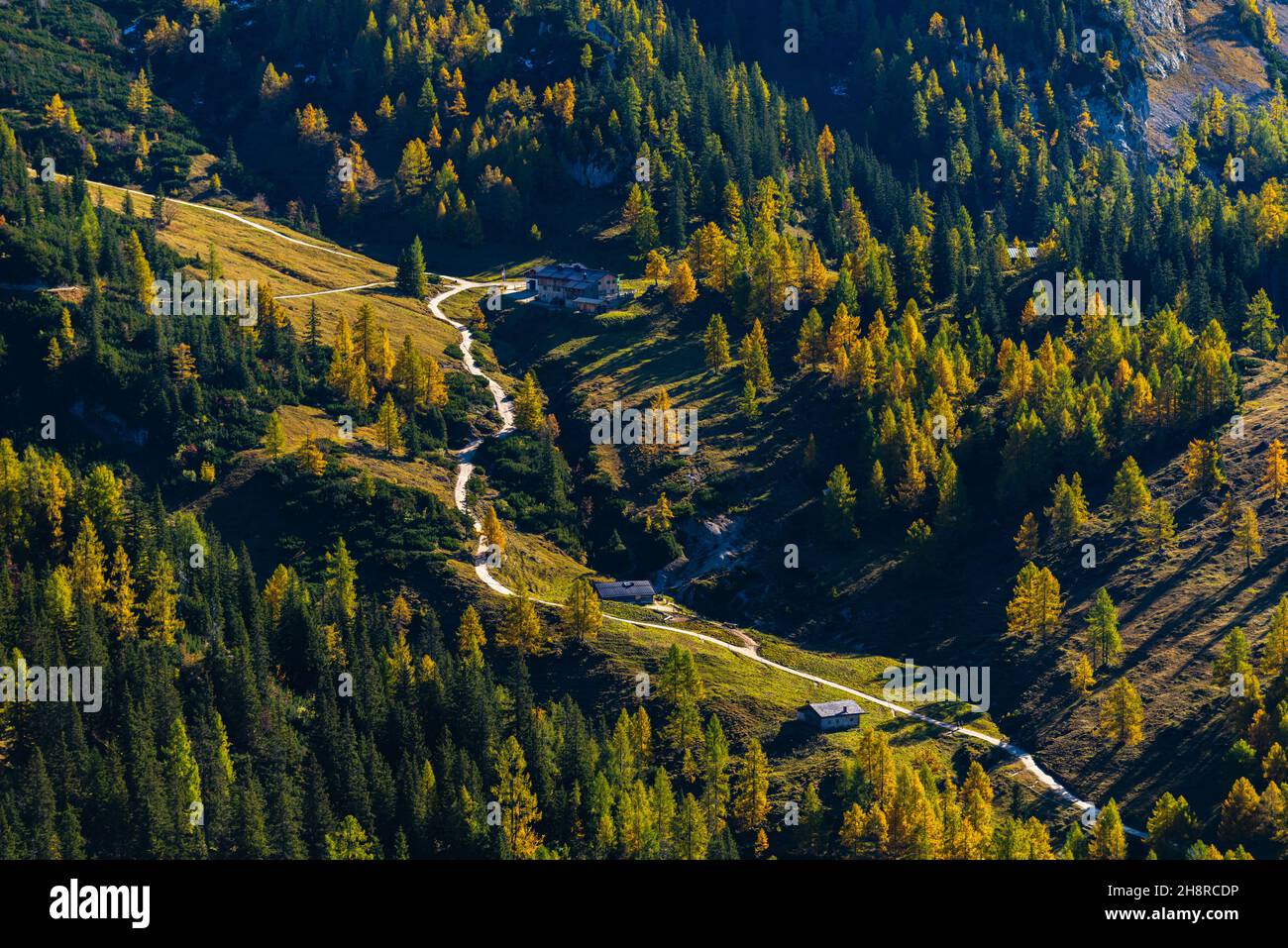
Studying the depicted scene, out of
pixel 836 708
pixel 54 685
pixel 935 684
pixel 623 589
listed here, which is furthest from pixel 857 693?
pixel 54 685

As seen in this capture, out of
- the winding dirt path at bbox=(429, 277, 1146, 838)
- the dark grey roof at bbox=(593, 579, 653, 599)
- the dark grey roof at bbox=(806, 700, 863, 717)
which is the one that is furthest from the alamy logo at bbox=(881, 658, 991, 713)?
the dark grey roof at bbox=(593, 579, 653, 599)

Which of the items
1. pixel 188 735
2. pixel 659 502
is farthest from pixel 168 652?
pixel 659 502

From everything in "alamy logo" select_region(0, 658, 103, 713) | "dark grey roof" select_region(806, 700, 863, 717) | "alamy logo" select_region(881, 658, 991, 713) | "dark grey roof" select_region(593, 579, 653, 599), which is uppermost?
"dark grey roof" select_region(593, 579, 653, 599)

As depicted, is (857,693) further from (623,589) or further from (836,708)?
(623,589)

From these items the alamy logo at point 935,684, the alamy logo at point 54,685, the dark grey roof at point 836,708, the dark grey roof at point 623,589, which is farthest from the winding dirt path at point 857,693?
the alamy logo at point 54,685

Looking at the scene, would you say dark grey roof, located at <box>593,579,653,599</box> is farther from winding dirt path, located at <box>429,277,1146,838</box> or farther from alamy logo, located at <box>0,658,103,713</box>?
alamy logo, located at <box>0,658,103,713</box>

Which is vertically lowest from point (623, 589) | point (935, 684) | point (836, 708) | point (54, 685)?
point (836, 708)
